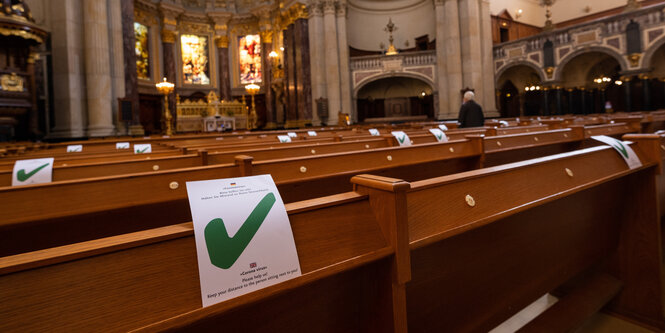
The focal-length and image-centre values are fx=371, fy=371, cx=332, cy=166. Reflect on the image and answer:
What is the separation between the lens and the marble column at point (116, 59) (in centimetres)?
1094

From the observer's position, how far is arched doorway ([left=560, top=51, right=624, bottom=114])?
1717cm

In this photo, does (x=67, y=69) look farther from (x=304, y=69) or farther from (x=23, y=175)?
(x=304, y=69)

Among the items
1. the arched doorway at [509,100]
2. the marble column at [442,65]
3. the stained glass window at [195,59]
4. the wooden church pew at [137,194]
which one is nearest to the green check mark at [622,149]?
the wooden church pew at [137,194]

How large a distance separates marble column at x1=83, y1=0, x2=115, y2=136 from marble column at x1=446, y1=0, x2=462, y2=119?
1323cm

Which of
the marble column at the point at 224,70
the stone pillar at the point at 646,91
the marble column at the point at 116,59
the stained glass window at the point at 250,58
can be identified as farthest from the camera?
the stained glass window at the point at 250,58

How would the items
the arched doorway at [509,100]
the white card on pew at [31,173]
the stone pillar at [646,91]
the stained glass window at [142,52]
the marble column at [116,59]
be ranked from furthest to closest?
1. the arched doorway at [509,100]
2. the stained glass window at [142,52]
3. the stone pillar at [646,91]
4. the marble column at [116,59]
5. the white card on pew at [31,173]

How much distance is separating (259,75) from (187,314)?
22262 millimetres

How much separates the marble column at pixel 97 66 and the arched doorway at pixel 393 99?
12.5 metres

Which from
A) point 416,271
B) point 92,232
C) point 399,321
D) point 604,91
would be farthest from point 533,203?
point 604,91

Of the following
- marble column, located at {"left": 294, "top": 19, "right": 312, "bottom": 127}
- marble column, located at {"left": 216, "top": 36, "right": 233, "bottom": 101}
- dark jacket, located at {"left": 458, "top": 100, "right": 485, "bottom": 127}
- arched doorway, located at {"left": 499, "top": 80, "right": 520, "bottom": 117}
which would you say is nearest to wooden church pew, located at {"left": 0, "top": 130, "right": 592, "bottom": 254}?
dark jacket, located at {"left": 458, "top": 100, "right": 485, "bottom": 127}

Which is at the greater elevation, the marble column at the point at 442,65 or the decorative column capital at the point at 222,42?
the decorative column capital at the point at 222,42

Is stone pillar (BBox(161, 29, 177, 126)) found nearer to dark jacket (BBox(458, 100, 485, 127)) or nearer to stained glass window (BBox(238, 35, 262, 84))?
stained glass window (BBox(238, 35, 262, 84))

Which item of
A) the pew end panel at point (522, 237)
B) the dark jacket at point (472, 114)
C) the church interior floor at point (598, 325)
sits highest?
the dark jacket at point (472, 114)

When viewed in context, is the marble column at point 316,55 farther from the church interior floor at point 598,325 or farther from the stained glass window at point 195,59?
the church interior floor at point 598,325
